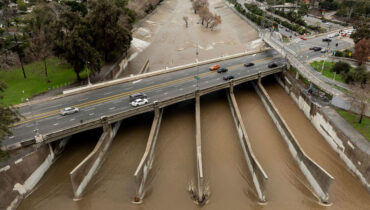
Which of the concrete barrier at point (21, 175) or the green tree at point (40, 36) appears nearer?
the concrete barrier at point (21, 175)

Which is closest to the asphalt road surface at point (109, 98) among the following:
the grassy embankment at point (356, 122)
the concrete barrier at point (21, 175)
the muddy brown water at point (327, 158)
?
the concrete barrier at point (21, 175)

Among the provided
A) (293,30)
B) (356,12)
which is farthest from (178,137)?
(356,12)

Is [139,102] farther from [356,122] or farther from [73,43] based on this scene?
[356,122]

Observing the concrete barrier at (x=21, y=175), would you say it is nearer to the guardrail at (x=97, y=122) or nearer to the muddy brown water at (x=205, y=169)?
the muddy brown water at (x=205, y=169)

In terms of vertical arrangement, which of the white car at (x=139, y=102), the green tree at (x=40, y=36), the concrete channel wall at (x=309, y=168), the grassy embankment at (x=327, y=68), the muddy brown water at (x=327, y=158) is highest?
the green tree at (x=40, y=36)

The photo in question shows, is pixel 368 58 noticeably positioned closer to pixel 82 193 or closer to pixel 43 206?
pixel 82 193

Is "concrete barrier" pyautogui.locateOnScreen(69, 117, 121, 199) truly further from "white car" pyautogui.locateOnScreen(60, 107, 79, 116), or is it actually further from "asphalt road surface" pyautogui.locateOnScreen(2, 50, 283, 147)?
"white car" pyautogui.locateOnScreen(60, 107, 79, 116)

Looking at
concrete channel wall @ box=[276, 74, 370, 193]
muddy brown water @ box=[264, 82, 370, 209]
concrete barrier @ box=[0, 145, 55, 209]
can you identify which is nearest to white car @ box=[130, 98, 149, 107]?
concrete barrier @ box=[0, 145, 55, 209]
